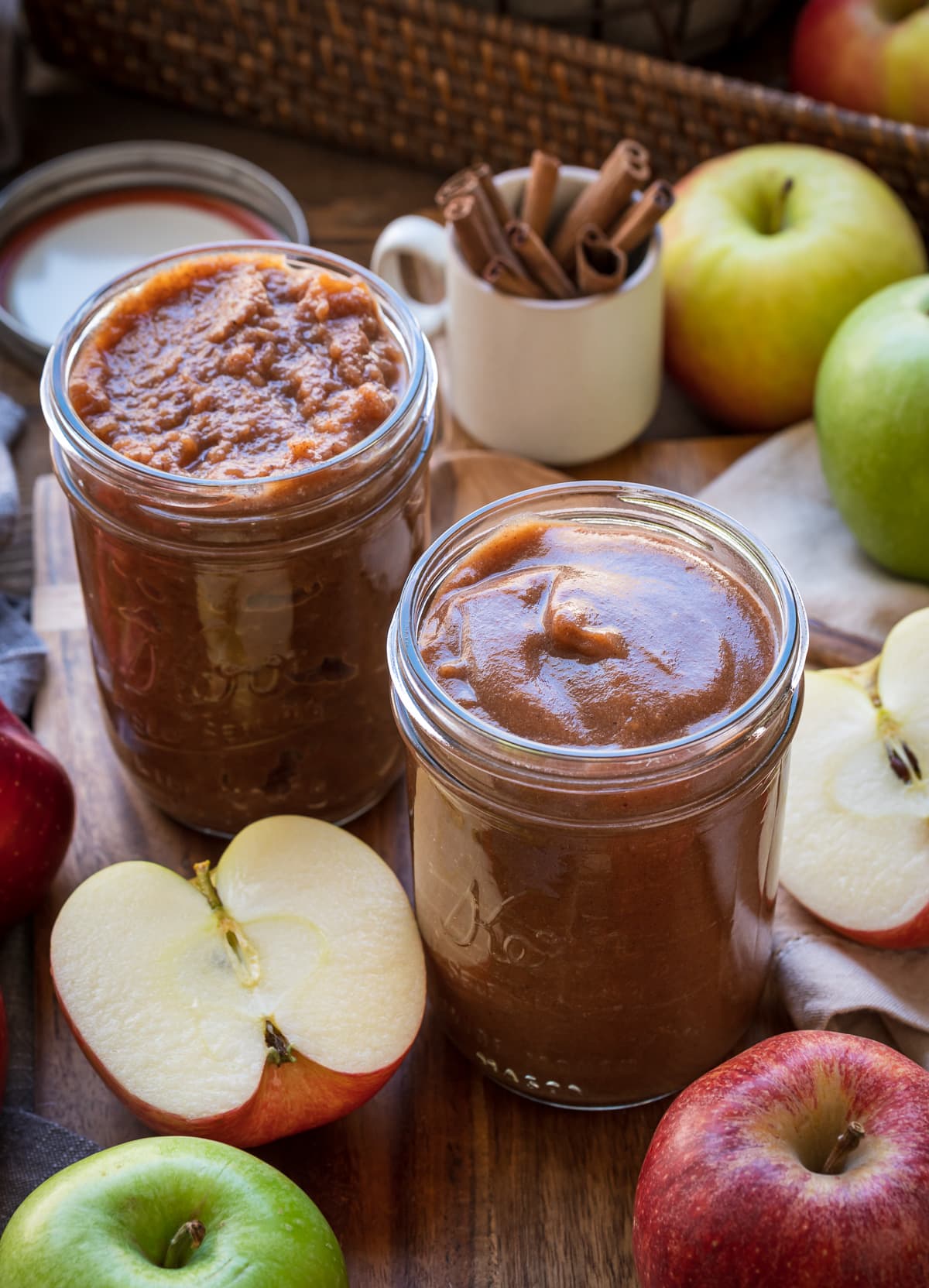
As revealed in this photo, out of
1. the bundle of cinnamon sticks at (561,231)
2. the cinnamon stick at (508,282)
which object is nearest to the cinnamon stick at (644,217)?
the bundle of cinnamon sticks at (561,231)

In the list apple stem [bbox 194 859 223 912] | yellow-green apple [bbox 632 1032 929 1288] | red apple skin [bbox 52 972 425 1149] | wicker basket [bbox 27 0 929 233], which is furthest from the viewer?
wicker basket [bbox 27 0 929 233]

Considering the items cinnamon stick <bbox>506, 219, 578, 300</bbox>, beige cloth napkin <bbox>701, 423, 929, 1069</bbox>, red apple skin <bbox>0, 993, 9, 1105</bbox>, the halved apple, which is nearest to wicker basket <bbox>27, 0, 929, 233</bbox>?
cinnamon stick <bbox>506, 219, 578, 300</bbox>

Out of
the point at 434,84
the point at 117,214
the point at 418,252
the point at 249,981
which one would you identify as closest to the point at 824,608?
the point at 418,252

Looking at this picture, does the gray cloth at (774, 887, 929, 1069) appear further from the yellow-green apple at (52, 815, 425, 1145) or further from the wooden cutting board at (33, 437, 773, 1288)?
the yellow-green apple at (52, 815, 425, 1145)

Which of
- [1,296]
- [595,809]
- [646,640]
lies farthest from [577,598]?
[1,296]

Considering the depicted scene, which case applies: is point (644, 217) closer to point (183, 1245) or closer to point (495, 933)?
point (495, 933)

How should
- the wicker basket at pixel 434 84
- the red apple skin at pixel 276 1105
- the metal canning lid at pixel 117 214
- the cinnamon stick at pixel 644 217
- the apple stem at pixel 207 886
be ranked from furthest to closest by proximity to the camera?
the metal canning lid at pixel 117 214 < the wicker basket at pixel 434 84 < the cinnamon stick at pixel 644 217 < the apple stem at pixel 207 886 < the red apple skin at pixel 276 1105

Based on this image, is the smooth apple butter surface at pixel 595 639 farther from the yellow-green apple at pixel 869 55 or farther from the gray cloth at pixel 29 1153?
the yellow-green apple at pixel 869 55
